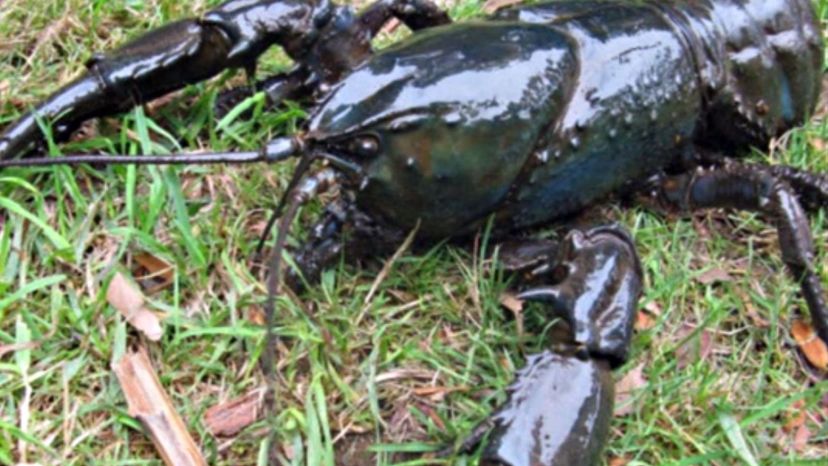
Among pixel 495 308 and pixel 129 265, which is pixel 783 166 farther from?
pixel 129 265

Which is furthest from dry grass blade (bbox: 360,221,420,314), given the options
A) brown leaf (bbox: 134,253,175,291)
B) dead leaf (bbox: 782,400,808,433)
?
dead leaf (bbox: 782,400,808,433)

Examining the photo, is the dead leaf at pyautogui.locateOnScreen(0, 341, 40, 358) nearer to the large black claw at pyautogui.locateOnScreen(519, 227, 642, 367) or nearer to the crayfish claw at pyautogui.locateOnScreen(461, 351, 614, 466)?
the crayfish claw at pyautogui.locateOnScreen(461, 351, 614, 466)

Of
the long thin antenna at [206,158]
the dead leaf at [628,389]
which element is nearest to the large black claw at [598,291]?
the dead leaf at [628,389]

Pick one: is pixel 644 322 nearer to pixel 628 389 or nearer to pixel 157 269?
pixel 628 389

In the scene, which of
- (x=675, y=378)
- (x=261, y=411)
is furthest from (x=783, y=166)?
(x=261, y=411)

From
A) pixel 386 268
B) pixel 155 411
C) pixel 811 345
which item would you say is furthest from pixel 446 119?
pixel 811 345

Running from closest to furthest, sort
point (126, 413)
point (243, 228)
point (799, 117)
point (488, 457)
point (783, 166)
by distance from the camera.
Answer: point (488, 457), point (126, 413), point (243, 228), point (783, 166), point (799, 117)
